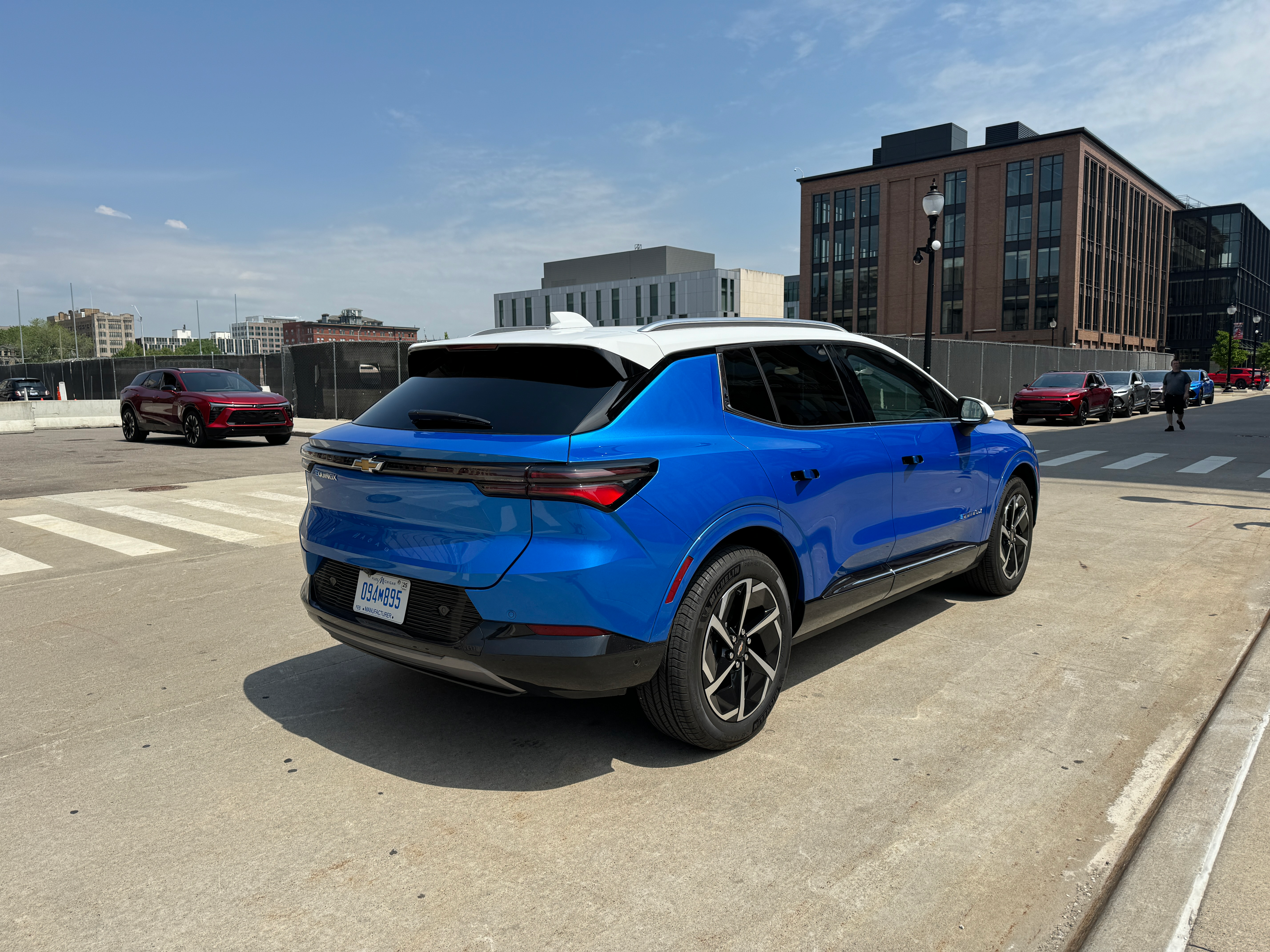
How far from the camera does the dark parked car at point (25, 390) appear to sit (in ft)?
151

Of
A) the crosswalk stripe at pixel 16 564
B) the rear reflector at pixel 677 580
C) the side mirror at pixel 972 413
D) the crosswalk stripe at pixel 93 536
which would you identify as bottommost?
the crosswalk stripe at pixel 16 564

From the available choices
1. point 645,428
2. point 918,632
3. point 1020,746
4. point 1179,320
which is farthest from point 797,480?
point 1179,320

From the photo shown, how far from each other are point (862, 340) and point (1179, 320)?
383 feet

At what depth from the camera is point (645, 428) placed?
3459 mm

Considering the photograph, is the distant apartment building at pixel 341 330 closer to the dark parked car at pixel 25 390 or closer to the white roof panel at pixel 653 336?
the dark parked car at pixel 25 390

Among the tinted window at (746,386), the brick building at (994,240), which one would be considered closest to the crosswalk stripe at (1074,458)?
the tinted window at (746,386)

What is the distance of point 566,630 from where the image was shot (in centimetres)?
325

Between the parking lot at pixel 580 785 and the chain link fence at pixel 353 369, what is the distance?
11.2m

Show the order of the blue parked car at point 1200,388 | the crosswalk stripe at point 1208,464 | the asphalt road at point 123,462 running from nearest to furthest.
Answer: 1. the asphalt road at point 123,462
2. the crosswalk stripe at point 1208,464
3. the blue parked car at point 1200,388

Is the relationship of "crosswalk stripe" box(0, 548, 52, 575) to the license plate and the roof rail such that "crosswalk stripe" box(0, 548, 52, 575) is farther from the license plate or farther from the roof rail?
the roof rail

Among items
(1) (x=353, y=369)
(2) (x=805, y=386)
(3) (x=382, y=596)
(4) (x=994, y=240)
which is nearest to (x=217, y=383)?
(1) (x=353, y=369)

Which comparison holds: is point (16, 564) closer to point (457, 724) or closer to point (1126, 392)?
point (457, 724)

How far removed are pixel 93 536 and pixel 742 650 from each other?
7904 mm

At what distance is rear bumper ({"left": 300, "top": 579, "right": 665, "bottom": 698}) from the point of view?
3264mm
